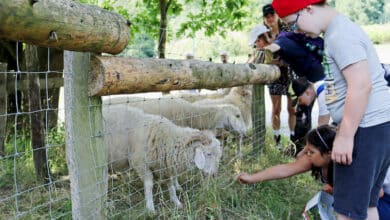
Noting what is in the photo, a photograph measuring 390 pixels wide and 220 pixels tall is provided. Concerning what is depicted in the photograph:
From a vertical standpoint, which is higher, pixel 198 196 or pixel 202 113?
pixel 202 113

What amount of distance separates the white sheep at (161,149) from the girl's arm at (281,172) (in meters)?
0.84

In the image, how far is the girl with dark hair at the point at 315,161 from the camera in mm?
2662

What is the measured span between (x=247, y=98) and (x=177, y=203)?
3688mm

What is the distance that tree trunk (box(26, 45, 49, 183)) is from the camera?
12.7 feet

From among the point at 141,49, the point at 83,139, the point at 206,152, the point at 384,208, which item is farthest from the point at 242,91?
the point at 83,139

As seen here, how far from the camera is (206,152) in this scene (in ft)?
13.1

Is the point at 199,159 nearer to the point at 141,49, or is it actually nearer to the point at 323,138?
the point at 323,138

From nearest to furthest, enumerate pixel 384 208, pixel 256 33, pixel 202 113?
1. pixel 384 208
2. pixel 256 33
3. pixel 202 113

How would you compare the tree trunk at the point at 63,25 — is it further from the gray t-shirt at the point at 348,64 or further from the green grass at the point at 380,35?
the green grass at the point at 380,35

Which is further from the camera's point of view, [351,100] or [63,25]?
[351,100]

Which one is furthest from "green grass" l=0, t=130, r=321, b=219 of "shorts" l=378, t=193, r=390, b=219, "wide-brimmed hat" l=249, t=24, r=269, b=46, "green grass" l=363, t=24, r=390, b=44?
"green grass" l=363, t=24, r=390, b=44

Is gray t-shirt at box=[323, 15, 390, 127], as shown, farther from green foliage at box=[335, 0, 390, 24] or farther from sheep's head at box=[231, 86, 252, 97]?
green foliage at box=[335, 0, 390, 24]

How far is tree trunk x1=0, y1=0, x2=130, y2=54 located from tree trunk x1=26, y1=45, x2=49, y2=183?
2003 millimetres

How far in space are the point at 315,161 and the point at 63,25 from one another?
1.86 meters
